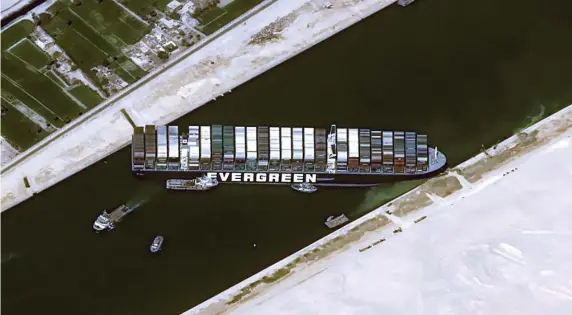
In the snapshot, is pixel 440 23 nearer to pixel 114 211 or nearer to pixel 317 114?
pixel 317 114

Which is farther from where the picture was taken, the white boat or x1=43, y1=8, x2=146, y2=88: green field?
x1=43, y1=8, x2=146, y2=88: green field

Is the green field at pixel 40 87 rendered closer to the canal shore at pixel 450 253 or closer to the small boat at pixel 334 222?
the canal shore at pixel 450 253

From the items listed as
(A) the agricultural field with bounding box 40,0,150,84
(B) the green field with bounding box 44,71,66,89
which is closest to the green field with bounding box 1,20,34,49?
(A) the agricultural field with bounding box 40,0,150,84

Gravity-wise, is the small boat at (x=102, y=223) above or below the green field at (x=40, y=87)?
below

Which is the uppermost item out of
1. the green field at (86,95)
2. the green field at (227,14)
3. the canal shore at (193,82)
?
the green field at (227,14)

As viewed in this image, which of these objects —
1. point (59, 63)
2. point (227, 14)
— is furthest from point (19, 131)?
point (227, 14)

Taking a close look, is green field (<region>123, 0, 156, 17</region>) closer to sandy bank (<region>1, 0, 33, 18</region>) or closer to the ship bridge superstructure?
sandy bank (<region>1, 0, 33, 18</region>)

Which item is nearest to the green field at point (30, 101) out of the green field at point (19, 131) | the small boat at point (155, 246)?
the green field at point (19, 131)
